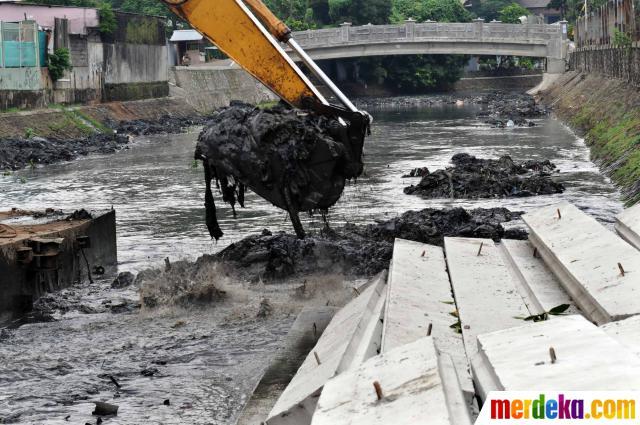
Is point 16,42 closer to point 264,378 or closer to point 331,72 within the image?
point 264,378

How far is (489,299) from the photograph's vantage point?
9.01 meters

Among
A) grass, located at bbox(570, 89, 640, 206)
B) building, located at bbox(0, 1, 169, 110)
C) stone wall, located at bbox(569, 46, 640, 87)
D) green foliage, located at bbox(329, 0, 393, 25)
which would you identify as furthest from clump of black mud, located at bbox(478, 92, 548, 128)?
green foliage, located at bbox(329, 0, 393, 25)

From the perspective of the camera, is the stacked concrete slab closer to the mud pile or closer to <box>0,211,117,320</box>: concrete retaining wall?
<box>0,211,117,320</box>: concrete retaining wall

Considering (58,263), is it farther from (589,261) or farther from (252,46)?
(589,261)

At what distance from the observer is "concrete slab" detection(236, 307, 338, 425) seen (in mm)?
8820

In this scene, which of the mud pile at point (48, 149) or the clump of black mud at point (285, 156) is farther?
the mud pile at point (48, 149)

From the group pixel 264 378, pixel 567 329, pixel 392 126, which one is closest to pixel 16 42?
pixel 392 126

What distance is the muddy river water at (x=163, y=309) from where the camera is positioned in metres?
9.81

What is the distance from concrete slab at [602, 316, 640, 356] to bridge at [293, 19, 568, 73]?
64320mm

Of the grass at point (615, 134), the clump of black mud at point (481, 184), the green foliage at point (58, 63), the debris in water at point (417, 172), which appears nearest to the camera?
the clump of black mud at point (481, 184)

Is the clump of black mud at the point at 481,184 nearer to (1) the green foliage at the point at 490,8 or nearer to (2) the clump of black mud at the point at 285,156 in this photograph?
(2) the clump of black mud at the point at 285,156

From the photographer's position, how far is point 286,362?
10156 millimetres

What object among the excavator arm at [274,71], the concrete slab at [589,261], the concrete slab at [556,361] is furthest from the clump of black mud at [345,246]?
the concrete slab at [556,361]

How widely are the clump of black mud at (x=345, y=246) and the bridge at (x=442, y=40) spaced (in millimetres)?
53719
